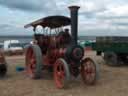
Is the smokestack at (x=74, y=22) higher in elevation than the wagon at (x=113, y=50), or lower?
higher

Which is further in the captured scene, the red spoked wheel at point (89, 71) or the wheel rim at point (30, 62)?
the wheel rim at point (30, 62)

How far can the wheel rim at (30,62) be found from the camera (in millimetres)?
10406

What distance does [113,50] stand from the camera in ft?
46.3

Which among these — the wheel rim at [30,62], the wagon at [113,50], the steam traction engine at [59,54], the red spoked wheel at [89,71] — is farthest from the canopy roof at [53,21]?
the wagon at [113,50]

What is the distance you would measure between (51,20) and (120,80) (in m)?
3.15

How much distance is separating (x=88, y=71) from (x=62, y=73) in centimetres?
101

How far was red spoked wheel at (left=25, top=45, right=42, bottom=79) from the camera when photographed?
9742 mm

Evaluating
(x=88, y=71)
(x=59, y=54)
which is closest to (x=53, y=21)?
(x=59, y=54)

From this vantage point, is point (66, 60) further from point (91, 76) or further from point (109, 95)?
point (109, 95)

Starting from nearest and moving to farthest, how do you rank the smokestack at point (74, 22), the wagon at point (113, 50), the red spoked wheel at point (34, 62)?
→ the smokestack at point (74, 22)
the red spoked wheel at point (34, 62)
the wagon at point (113, 50)

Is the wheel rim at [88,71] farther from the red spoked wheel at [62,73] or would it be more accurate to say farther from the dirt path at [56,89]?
the red spoked wheel at [62,73]

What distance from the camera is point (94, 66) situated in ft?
29.1

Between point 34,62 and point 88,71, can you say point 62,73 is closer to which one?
point 88,71

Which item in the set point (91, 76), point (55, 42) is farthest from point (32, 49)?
point (91, 76)
